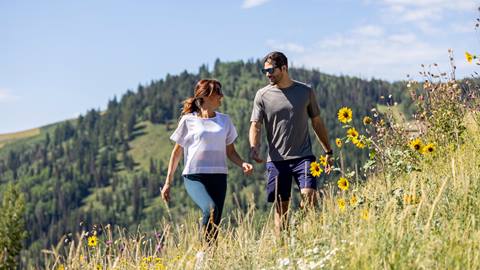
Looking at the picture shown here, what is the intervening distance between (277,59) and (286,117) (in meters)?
0.58

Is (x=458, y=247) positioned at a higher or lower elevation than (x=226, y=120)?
lower

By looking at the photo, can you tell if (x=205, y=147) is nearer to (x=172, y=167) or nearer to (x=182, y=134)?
(x=182, y=134)

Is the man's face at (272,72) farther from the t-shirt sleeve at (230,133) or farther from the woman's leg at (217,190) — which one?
the woman's leg at (217,190)

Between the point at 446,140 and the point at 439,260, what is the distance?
4.41 m

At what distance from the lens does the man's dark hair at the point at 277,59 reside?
6.79 meters

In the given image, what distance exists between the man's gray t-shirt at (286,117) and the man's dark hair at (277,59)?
0.27m

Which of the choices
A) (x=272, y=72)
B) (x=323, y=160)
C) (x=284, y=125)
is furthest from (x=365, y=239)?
(x=272, y=72)

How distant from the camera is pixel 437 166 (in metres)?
7.03

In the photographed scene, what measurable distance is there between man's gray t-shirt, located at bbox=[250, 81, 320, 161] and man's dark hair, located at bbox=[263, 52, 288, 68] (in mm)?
271

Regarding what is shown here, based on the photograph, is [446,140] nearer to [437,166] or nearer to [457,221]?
[437,166]

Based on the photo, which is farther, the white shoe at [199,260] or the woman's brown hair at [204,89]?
the woman's brown hair at [204,89]

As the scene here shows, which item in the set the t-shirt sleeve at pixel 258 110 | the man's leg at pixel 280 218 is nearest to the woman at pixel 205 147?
the t-shirt sleeve at pixel 258 110

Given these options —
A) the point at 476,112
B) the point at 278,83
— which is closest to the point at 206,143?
the point at 278,83

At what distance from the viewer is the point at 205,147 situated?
6.66m
